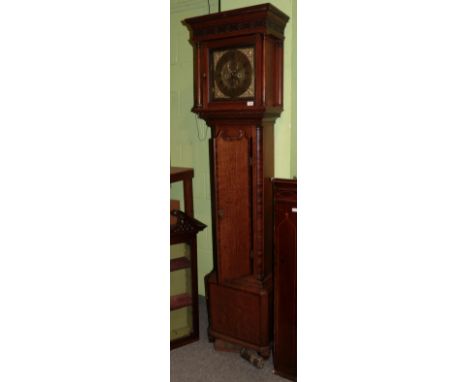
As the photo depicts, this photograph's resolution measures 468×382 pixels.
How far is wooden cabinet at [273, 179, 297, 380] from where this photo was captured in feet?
7.15

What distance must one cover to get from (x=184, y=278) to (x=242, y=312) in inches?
17.2

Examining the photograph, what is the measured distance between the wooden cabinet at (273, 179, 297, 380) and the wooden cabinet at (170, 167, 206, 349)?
0.60 m

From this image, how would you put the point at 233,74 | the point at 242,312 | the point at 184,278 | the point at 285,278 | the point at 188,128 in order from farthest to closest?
the point at 188,128 < the point at 184,278 < the point at 242,312 < the point at 233,74 < the point at 285,278

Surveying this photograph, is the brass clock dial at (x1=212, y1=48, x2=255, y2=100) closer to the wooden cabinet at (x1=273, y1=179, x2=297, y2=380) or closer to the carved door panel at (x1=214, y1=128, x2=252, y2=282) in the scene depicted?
the carved door panel at (x1=214, y1=128, x2=252, y2=282)

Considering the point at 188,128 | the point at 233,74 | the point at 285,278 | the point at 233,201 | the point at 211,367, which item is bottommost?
the point at 211,367

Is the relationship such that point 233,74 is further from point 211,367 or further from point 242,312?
point 211,367

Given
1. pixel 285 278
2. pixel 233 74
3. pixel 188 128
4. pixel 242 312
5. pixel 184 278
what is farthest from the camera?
pixel 188 128

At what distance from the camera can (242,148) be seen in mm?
2385

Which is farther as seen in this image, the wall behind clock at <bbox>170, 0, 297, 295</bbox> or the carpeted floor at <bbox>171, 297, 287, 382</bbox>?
the wall behind clock at <bbox>170, 0, 297, 295</bbox>

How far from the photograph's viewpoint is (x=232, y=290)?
8.23 ft

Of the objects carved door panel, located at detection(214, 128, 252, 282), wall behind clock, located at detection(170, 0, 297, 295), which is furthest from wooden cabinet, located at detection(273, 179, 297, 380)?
wall behind clock, located at detection(170, 0, 297, 295)

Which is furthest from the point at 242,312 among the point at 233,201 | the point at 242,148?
the point at 242,148
